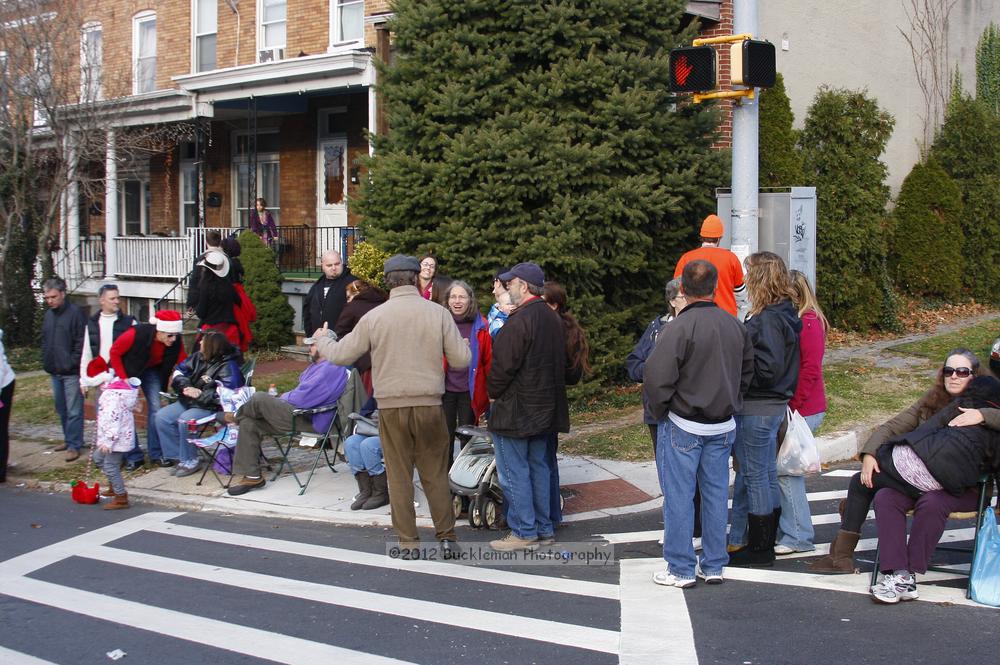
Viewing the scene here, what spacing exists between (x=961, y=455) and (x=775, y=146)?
10212mm

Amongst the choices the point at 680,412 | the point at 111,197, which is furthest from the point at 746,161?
the point at 111,197

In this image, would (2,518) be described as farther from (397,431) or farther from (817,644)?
(817,644)

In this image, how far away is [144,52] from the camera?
22719 mm

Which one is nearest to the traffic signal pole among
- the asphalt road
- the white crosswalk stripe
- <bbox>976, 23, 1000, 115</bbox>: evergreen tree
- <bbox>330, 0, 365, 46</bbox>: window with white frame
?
the asphalt road

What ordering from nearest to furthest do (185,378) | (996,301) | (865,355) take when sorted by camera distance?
(185,378) < (865,355) < (996,301)

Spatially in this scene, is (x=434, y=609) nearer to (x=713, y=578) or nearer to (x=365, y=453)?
(x=713, y=578)

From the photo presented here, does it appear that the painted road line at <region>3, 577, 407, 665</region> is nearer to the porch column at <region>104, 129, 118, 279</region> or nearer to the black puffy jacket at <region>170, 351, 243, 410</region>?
the black puffy jacket at <region>170, 351, 243, 410</region>

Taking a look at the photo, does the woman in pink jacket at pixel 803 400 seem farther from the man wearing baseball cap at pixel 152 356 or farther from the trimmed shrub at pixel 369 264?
the trimmed shrub at pixel 369 264

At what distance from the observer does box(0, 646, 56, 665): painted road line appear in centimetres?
533

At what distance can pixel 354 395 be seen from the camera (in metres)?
8.91

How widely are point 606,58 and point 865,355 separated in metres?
5.80

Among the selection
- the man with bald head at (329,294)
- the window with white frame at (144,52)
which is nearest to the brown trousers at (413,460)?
the man with bald head at (329,294)

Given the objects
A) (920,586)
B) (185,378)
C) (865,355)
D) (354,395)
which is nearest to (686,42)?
(865,355)

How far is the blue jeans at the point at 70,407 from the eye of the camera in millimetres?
10867
